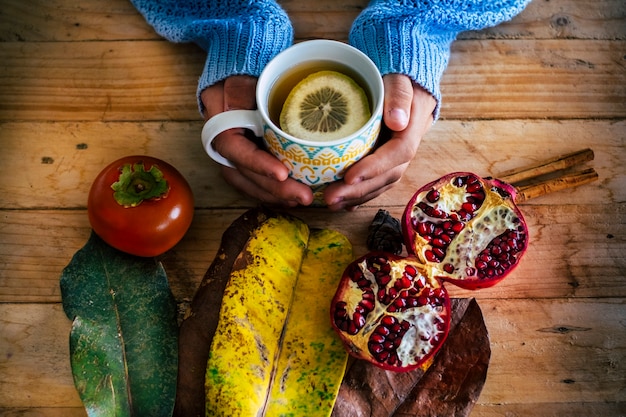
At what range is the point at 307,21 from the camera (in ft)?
3.54

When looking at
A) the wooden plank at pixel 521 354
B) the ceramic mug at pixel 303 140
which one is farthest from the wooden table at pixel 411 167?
the ceramic mug at pixel 303 140

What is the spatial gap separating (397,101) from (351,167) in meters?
0.12

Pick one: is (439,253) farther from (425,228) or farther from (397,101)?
(397,101)

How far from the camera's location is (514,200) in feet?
2.92

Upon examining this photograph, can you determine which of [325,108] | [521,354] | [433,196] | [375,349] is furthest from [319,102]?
[521,354]

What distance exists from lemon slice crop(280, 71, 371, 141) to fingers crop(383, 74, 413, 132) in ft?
0.18

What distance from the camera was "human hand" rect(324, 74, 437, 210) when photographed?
804 millimetres

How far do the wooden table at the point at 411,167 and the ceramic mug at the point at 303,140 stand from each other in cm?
21

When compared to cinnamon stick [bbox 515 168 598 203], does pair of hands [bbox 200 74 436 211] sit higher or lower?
higher

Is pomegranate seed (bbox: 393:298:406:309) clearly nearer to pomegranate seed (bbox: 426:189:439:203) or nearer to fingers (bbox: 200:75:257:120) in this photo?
pomegranate seed (bbox: 426:189:439:203)

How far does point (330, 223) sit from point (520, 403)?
0.39 m

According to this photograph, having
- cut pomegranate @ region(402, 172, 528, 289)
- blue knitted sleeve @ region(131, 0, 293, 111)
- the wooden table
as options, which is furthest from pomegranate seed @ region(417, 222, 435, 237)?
blue knitted sleeve @ region(131, 0, 293, 111)

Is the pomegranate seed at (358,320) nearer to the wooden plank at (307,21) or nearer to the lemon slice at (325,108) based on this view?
the lemon slice at (325,108)

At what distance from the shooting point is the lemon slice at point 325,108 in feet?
2.44
